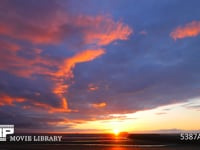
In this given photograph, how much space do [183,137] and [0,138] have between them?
37944mm

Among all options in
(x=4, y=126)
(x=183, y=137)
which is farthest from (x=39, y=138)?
(x=4, y=126)

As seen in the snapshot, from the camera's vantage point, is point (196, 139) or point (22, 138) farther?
point (22, 138)

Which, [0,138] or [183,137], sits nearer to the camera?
[0,138]

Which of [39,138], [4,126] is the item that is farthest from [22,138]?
[4,126]

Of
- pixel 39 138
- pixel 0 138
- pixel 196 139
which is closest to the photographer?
pixel 0 138

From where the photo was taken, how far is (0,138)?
4166cm

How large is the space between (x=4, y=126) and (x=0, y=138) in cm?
190

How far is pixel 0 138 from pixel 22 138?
68694 millimetres

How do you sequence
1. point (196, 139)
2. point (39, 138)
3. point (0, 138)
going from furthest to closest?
point (39, 138)
point (196, 139)
point (0, 138)

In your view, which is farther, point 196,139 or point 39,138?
point 39,138

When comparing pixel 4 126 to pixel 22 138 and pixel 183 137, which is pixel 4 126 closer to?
pixel 183 137

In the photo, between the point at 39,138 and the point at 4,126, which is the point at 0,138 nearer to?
the point at 4,126

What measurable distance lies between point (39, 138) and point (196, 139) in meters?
54.5

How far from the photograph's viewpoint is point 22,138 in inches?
4257
